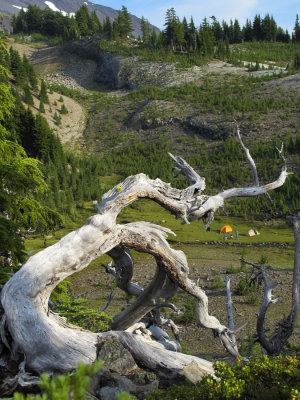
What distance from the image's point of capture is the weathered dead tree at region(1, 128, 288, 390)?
13.3 feet

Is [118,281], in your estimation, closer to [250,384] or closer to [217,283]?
[250,384]

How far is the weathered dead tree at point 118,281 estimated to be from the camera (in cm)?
404

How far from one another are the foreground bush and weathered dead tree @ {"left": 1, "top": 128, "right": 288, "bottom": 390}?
818mm

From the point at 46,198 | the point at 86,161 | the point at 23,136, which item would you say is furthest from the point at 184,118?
the point at 46,198

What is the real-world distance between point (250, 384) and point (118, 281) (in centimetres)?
262

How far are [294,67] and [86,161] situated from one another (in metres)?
46.5

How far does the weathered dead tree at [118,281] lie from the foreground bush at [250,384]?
0.82 metres

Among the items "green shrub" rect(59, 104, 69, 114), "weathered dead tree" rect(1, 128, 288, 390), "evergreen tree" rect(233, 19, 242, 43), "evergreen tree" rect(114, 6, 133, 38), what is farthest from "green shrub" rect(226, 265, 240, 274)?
"evergreen tree" rect(233, 19, 242, 43)

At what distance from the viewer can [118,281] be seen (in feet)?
18.4

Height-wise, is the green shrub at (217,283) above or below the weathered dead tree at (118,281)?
below

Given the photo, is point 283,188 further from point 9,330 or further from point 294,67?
point 294,67

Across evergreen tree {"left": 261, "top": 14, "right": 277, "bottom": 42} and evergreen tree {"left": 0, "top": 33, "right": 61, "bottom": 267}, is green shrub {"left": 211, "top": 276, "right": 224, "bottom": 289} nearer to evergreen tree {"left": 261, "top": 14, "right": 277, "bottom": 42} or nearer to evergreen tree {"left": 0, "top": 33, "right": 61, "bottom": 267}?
evergreen tree {"left": 0, "top": 33, "right": 61, "bottom": 267}

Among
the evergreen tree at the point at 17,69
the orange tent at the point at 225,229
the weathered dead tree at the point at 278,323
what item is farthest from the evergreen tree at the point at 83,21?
the weathered dead tree at the point at 278,323

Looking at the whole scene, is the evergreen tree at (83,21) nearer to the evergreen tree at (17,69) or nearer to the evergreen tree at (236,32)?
the evergreen tree at (236,32)
